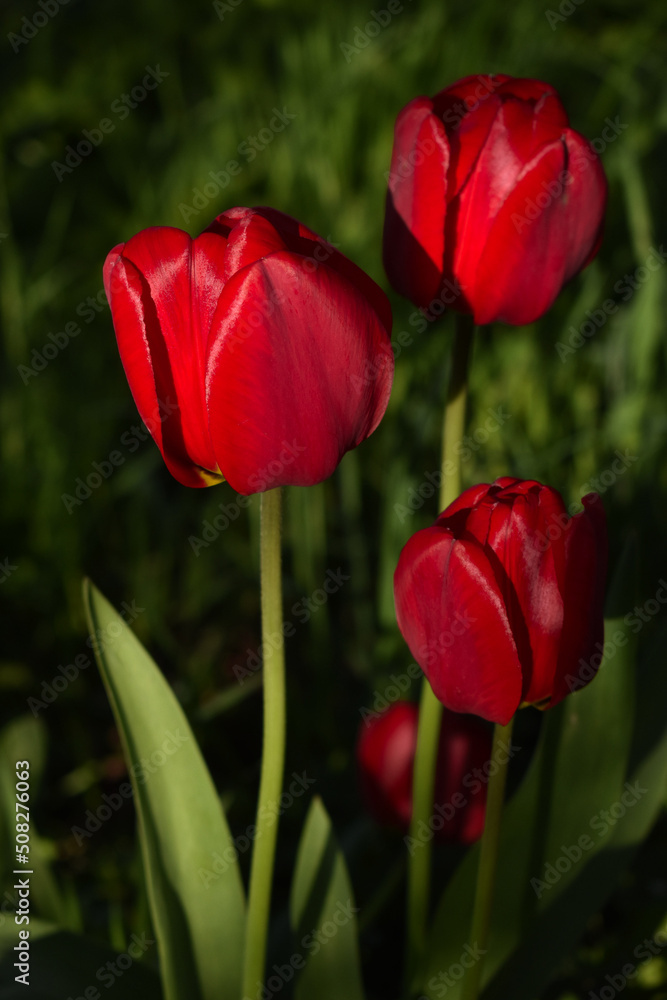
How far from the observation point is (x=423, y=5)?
3.12m

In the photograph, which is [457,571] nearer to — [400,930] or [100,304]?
[400,930]

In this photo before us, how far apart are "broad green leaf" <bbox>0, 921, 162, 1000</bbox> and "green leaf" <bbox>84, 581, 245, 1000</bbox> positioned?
0.06 meters

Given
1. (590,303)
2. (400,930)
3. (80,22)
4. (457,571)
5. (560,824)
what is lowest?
(400,930)

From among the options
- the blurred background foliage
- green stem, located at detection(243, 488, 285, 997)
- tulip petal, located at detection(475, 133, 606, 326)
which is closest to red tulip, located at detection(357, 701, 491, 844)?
the blurred background foliage

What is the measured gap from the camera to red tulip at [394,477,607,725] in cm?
52

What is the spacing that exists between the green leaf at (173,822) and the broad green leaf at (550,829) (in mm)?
166

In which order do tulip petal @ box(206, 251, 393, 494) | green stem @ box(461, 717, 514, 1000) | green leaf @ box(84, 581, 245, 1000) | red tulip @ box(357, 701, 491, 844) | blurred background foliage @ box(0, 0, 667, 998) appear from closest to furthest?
tulip petal @ box(206, 251, 393, 494)
green stem @ box(461, 717, 514, 1000)
green leaf @ box(84, 581, 245, 1000)
red tulip @ box(357, 701, 491, 844)
blurred background foliage @ box(0, 0, 667, 998)

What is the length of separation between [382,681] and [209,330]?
0.82 metres

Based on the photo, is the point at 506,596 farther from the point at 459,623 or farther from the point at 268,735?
the point at 268,735

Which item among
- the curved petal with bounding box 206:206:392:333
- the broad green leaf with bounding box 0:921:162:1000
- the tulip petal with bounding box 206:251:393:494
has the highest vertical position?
the curved petal with bounding box 206:206:392:333

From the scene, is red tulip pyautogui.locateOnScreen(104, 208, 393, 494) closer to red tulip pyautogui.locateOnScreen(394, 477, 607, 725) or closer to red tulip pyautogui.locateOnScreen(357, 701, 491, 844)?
red tulip pyautogui.locateOnScreen(394, 477, 607, 725)

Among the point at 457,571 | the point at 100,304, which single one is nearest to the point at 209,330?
the point at 457,571

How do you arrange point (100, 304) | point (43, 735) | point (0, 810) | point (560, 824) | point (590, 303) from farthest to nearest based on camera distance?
point (100, 304) < point (590, 303) < point (43, 735) < point (0, 810) < point (560, 824)

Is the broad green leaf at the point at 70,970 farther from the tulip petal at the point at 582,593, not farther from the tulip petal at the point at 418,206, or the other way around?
the tulip petal at the point at 418,206
